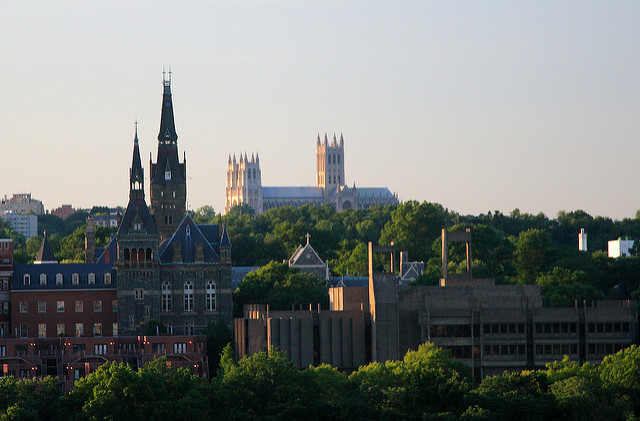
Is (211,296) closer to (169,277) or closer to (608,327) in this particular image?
(169,277)

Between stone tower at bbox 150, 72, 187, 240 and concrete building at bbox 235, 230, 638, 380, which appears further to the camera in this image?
stone tower at bbox 150, 72, 187, 240

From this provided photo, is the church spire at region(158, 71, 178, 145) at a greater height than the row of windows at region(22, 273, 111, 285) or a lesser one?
greater

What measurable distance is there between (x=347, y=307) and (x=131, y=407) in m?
32.4

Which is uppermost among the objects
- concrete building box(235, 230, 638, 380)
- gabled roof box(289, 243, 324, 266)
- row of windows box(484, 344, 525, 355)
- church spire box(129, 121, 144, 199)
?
church spire box(129, 121, 144, 199)

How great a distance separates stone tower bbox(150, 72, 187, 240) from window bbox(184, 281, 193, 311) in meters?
22.1

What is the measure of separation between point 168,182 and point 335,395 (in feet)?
217

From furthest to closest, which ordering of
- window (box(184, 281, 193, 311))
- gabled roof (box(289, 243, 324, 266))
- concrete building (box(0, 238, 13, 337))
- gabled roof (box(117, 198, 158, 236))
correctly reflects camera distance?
1. gabled roof (box(289, 243, 324, 266))
2. concrete building (box(0, 238, 13, 337))
3. gabled roof (box(117, 198, 158, 236))
4. window (box(184, 281, 193, 311))

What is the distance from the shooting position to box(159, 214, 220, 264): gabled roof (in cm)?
15688

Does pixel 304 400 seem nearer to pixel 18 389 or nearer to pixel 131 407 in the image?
pixel 131 407

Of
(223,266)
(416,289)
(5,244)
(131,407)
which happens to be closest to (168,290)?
(223,266)

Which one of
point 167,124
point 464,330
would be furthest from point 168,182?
point 464,330

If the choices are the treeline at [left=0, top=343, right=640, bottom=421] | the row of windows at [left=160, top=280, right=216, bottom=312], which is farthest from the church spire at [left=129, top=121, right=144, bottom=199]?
the treeline at [left=0, top=343, right=640, bottom=421]

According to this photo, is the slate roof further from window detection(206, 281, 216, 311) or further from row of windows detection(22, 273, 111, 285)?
window detection(206, 281, 216, 311)

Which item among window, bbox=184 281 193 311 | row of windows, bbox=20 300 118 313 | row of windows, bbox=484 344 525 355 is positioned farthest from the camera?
row of windows, bbox=20 300 118 313
